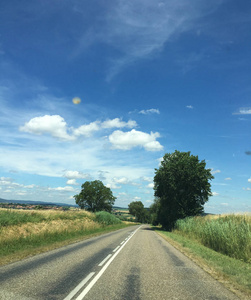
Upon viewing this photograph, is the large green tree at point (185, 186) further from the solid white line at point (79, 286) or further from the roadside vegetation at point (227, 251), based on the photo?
the solid white line at point (79, 286)

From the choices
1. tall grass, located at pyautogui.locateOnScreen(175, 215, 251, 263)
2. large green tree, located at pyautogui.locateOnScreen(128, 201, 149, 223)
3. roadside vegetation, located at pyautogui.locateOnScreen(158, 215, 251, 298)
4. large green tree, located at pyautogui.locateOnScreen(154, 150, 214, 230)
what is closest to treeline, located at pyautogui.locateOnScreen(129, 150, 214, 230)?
large green tree, located at pyautogui.locateOnScreen(154, 150, 214, 230)

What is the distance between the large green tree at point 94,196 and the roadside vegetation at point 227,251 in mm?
68450

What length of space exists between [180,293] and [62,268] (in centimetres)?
441

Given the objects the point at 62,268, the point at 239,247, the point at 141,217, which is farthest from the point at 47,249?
the point at 141,217

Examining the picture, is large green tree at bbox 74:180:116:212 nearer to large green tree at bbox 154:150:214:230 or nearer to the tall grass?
large green tree at bbox 154:150:214:230

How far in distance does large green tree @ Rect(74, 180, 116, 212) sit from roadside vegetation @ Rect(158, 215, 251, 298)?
6845cm

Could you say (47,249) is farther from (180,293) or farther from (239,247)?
(239,247)

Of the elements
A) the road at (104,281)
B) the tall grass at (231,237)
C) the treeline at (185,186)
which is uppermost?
the treeline at (185,186)

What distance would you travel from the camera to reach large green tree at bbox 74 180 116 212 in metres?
88.9

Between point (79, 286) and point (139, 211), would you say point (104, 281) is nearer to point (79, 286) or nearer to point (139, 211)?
point (79, 286)

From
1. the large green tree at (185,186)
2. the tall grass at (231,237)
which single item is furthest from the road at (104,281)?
the large green tree at (185,186)

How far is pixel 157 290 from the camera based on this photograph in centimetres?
620

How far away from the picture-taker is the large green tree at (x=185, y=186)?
4038 cm

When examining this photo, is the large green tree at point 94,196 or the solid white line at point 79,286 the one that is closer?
the solid white line at point 79,286
